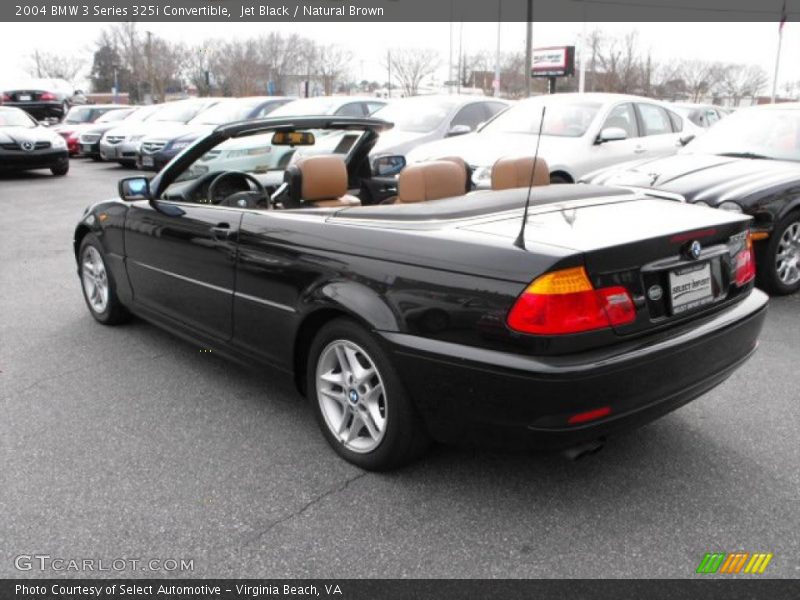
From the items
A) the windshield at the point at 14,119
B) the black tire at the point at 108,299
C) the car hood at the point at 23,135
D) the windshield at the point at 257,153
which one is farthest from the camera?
→ the windshield at the point at 14,119

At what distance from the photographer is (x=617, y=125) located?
8922 mm

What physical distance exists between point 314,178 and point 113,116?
64.5ft

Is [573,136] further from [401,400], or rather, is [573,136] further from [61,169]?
[61,169]

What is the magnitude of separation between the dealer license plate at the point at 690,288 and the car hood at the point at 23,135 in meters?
15.4

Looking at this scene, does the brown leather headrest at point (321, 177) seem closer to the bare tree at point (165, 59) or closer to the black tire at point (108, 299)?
the black tire at point (108, 299)

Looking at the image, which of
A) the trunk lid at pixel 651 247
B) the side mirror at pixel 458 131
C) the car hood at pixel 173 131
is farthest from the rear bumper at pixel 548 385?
the car hood at pixel 173 131

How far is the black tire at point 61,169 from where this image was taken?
15.8 m

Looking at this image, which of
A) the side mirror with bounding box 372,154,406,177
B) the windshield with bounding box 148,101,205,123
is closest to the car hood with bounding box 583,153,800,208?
the side mirror with bounding box 372,154,406,177

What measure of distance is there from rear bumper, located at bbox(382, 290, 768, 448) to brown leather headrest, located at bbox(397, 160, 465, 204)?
966 mm

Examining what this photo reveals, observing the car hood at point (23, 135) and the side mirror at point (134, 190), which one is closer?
the side mirror at point (134, 190)

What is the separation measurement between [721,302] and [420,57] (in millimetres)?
67359

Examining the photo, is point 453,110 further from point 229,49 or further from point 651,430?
point 229,49

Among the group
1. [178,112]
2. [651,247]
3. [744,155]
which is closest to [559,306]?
[651,247]

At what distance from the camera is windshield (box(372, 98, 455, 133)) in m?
10.9
